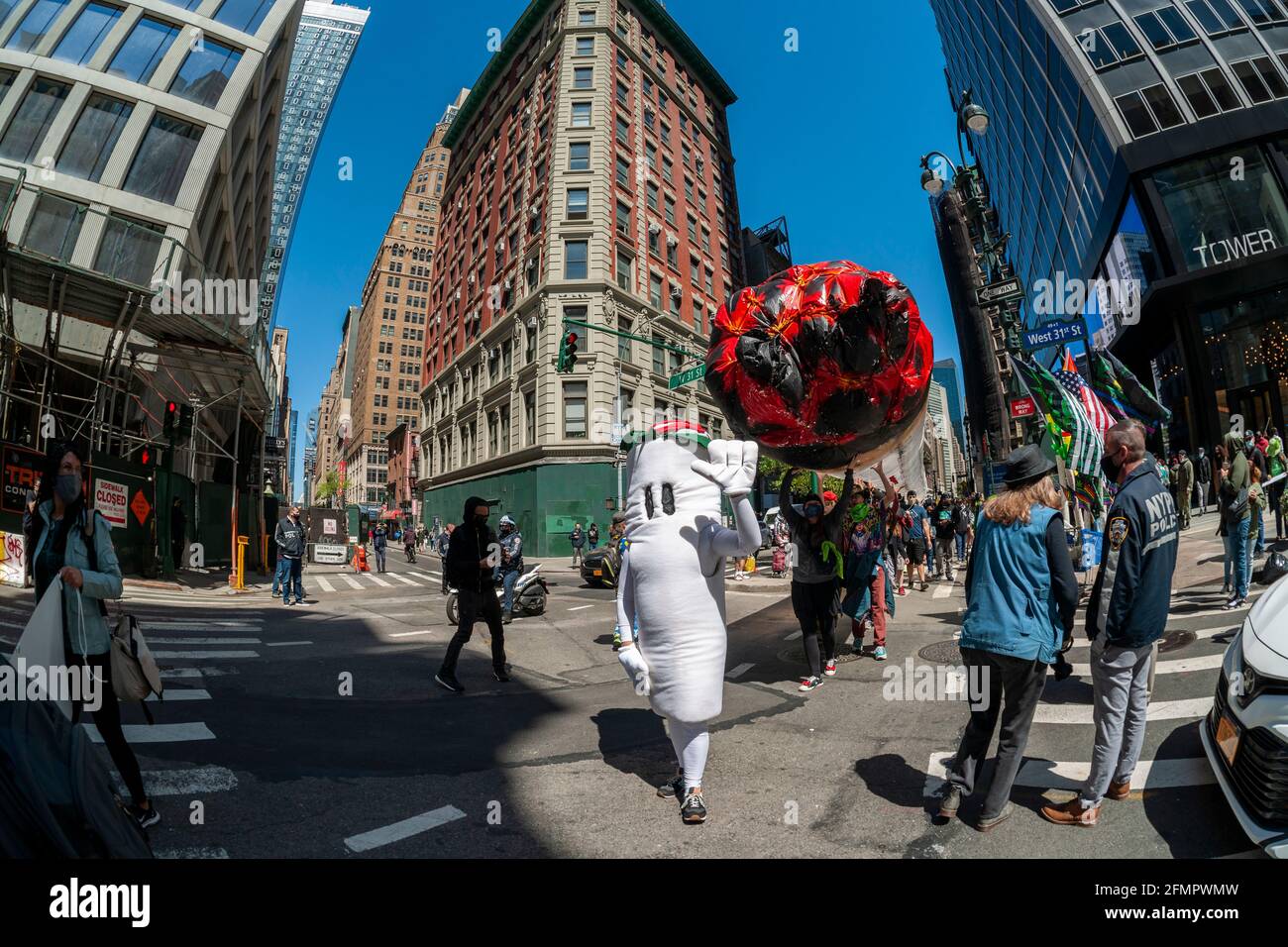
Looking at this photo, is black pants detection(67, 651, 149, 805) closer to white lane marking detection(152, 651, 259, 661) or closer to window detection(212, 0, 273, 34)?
white lane marking detection(152, 651, 259, 661)

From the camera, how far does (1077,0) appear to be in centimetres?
2459

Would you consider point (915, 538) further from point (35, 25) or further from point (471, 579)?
point (35, 25)

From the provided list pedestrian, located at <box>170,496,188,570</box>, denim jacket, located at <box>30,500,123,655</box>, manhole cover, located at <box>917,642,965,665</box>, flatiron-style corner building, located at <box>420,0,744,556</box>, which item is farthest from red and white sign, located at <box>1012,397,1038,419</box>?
pedestrian, located at <box>170,496,188,570</box>

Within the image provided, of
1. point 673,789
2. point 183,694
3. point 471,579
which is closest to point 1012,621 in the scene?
point 673,789

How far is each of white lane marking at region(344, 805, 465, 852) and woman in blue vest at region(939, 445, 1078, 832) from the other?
8.68ft

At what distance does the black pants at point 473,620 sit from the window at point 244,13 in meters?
24.7

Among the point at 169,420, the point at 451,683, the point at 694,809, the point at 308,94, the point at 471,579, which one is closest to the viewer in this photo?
the point at 694,809

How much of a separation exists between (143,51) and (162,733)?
24.3 m

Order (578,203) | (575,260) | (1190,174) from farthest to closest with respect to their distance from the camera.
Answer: (578,203) → (575,260) → (1190,174)

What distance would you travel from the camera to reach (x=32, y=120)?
1680 cm

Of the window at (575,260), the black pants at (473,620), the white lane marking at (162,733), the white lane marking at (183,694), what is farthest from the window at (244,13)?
the white lane marking at (162,733)

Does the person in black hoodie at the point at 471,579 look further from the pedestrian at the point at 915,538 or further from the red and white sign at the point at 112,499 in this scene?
the red and white sign at the point at 112,499

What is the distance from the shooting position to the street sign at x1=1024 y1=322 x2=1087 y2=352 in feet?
34.8
